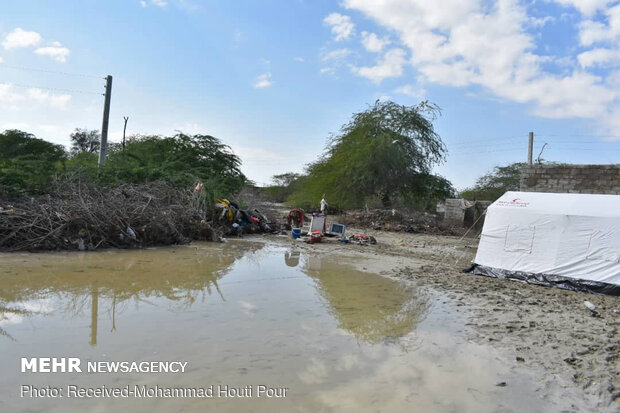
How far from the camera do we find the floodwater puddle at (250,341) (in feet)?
11.2

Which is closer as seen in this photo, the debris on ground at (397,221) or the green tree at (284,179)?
the debris on ground at (397,221)

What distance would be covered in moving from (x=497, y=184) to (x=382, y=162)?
14.7m

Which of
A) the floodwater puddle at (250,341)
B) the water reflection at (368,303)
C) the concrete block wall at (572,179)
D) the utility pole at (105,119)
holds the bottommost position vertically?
the floodwater puddle at (250,341)

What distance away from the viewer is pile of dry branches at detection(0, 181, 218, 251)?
9.35 m

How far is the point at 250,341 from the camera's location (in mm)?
4543

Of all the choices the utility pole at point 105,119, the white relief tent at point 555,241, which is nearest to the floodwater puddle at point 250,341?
the white relief tent at point 555,241

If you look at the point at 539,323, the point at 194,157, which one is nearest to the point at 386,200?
the point at 194,157

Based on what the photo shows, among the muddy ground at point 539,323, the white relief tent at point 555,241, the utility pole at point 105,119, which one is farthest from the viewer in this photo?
the utility pole at point 105,119

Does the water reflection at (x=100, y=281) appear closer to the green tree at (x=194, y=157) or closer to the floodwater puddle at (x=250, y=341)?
the floodwater puddle at (x=250, y=341)

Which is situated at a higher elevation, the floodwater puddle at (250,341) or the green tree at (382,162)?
the green tree at (382,162)

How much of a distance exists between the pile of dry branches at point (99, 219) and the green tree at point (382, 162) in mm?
12546

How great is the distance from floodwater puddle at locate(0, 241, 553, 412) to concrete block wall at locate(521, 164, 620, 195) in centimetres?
690

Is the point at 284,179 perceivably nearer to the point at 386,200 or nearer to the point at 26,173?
the point at 386,200

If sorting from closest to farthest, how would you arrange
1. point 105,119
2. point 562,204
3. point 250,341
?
point 250,341, point 562,204, point 105,119
